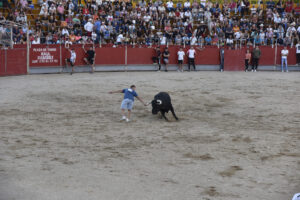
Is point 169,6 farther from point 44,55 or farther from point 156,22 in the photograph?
point 44,55

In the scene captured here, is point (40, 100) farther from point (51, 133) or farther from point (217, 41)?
point (217, 41)

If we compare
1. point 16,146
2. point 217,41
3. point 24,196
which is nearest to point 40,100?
point 16,146

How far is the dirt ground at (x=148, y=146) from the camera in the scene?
8.11 m

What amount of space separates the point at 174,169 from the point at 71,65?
59.1 feet

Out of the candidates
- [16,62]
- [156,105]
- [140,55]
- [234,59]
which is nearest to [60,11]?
[16,62]

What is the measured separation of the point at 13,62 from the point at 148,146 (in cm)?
1567

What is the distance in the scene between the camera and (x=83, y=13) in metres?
29.3

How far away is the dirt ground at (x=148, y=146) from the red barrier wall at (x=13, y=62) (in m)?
4.21

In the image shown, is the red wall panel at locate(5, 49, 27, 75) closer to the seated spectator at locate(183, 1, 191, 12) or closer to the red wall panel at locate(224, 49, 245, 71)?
the seated spectator at locate(183, 1, 191, 12)

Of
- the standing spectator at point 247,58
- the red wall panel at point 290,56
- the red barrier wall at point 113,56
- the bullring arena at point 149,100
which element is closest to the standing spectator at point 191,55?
the bullring arena at point 149,100

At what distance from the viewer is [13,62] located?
80.3 ft

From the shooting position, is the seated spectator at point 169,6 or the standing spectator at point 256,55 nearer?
the standing spectator at point 256,55

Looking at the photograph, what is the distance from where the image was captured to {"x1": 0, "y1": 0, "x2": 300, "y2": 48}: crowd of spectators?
90.3 feet

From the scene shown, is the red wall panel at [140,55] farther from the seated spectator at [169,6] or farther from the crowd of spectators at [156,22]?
the seated spectator at [169,6]
